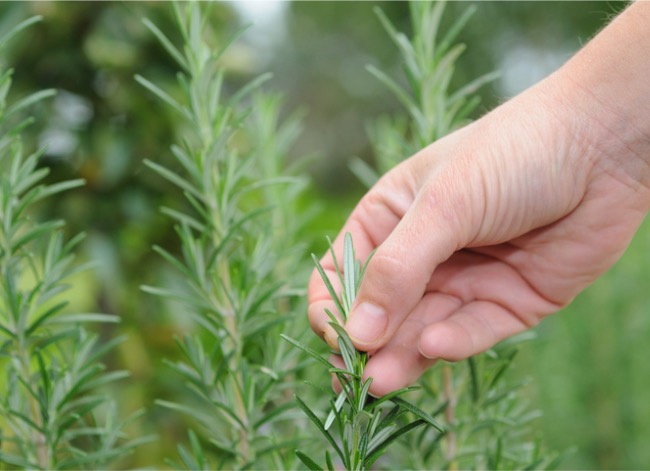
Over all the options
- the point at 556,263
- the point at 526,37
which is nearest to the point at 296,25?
the point at 526,37

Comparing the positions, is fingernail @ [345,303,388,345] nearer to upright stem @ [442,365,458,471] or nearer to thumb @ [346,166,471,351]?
thumb @ [346,166,471,351]

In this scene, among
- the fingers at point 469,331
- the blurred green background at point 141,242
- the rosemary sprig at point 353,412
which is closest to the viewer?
the rosemary sprig at point 353,412

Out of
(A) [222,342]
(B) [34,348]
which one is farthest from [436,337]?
(B) [34,348]

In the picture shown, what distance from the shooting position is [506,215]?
87cm

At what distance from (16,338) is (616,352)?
5.45 feet

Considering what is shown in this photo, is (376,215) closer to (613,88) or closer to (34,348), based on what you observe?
(613,88)

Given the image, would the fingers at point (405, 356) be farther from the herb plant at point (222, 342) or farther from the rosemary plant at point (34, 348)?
the rosemary plant at point (34, 348)

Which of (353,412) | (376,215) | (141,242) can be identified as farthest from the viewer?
(141,242)

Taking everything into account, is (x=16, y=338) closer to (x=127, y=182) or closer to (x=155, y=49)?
(x=127, y=182)

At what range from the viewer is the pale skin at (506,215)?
76 cm

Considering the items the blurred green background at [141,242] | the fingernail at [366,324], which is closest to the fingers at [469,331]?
the fingernail at [366,324]

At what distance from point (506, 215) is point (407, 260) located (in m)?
0.20

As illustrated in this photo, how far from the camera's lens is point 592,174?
0.92m

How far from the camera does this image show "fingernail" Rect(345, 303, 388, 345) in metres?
0.69
